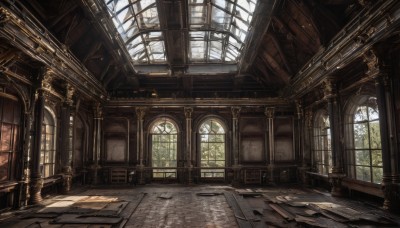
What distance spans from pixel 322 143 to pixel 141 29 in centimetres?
696

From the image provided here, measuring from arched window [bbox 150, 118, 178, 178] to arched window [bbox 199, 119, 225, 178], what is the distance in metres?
1.19

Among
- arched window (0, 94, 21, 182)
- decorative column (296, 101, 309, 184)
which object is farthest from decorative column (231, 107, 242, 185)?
arched window (0, 94, 21, 182)

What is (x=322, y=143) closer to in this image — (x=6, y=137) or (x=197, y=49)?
(x=197, y=49)

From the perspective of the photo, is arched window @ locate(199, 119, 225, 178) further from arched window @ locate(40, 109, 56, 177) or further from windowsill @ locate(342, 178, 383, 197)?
arched window @ locate(40, 109, 56, 177)

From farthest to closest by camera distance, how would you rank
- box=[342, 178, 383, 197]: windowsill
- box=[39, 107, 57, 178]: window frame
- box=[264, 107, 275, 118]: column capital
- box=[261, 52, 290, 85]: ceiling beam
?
box=[264, 107, 275, 118]: column capital, box=[261, 52, 290, 85]: ceiling beam, box=[39, 107, 57, 178]: window frame, box=[342, 178, 383, 197]: windowsill

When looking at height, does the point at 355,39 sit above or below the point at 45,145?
above

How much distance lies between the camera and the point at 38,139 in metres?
6.94

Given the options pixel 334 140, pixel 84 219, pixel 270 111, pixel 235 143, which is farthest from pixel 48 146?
pixel 270 111

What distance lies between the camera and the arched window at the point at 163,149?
1225 cm

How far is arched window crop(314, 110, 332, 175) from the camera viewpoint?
30.3 feet

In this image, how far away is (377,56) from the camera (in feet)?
18.4

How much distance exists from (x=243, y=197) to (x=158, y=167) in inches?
183

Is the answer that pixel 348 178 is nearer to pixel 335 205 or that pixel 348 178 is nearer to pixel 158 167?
pixel 335 205

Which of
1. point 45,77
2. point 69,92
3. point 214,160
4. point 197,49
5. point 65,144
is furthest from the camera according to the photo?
point 214,160
